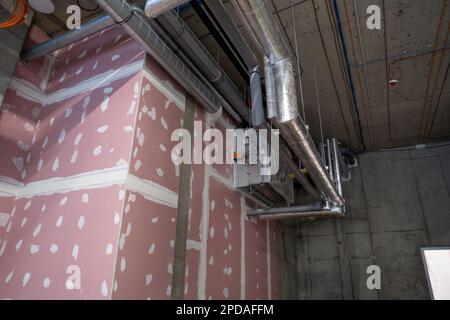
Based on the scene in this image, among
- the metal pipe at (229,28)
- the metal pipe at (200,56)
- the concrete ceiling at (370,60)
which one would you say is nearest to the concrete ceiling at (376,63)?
the concrete ceiling at (370,60)

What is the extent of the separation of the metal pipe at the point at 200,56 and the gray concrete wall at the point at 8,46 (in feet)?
4.31

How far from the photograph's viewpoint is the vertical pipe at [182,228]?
7.86 ft

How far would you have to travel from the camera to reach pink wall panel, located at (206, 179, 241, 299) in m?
2.93

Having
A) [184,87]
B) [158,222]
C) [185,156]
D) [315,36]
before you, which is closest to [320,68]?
[315,36]

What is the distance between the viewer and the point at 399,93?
3.89 m

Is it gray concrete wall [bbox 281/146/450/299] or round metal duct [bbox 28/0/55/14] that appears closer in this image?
round metal duct [bbox 28/0/55/14]

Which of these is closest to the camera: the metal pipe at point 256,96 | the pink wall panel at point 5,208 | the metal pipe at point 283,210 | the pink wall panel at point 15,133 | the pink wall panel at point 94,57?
the pink wall panel at point 5,208

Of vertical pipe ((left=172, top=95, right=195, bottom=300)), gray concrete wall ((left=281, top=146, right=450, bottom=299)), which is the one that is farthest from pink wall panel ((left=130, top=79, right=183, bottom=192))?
gray concrete wall ((left=281, top=146, right=450, bottom=299))

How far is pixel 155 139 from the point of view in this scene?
2416 millimetres

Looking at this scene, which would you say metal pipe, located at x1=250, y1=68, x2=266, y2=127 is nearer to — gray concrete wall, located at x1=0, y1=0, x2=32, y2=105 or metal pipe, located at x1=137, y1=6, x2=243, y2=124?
metal pipe, located at x1=137, y1=6, x2=243, y2=124

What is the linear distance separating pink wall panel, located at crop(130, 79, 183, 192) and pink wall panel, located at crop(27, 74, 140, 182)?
0.08m

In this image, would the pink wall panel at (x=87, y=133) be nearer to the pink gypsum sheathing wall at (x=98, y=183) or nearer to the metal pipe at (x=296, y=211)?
the pink gypsum sheathing wall at (x=98, y=183)

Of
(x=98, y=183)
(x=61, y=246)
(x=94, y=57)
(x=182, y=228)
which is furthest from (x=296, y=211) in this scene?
(x=94, y=57)

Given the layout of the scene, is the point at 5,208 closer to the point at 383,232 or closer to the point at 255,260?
the point at 255,260
